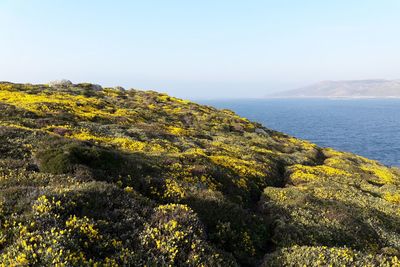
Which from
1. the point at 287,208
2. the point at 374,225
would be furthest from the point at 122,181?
the point at 374,225

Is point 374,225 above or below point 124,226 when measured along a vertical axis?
below

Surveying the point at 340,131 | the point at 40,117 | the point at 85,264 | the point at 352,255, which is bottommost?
the point at 340,131

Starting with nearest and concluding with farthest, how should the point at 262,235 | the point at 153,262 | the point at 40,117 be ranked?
the point at 153,262, the point at 262,235, the point at 40,117

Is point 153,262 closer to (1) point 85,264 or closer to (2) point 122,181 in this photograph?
(1) point 85,264

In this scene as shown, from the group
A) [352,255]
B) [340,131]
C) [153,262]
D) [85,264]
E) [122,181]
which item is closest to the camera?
[85,264]

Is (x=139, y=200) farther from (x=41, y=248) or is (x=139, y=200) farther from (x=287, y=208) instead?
(x=287, y=208)

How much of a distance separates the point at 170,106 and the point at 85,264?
59.5 m

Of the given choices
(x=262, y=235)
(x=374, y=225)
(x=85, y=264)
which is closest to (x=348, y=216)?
(x=374, y=225)

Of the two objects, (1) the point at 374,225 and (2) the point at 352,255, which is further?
(1) the point at 374,225

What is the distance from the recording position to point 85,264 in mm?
8391

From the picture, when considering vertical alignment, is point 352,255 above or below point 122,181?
below

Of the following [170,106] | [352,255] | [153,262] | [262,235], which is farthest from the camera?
[170,106]

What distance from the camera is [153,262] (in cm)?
942

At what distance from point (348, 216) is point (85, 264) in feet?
49.0
